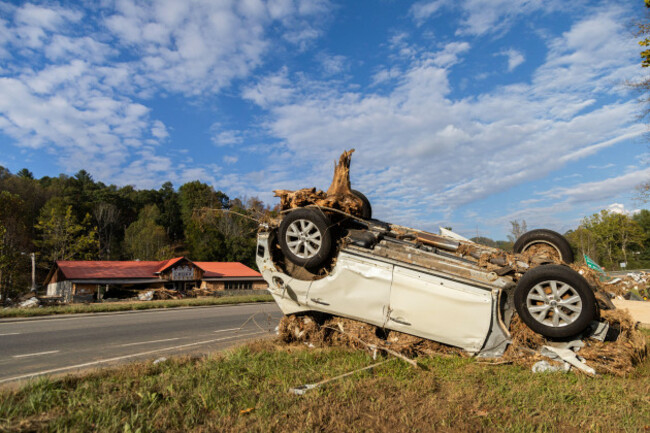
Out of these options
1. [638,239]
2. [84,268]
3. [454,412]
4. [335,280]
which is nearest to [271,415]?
[454,412]

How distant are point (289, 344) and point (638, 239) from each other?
2413 inches

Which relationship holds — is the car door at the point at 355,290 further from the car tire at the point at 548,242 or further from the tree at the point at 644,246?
the tree at the point at 644,246

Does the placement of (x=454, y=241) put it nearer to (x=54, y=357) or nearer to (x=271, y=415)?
(x=271, y=415)

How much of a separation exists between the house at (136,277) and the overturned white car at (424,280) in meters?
30.3

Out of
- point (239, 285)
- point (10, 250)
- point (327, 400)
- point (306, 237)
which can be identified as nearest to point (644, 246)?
point (239, 285)

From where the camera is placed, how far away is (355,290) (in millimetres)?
5559

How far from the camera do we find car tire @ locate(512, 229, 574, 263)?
597 cm

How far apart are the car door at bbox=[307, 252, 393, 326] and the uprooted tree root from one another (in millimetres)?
253

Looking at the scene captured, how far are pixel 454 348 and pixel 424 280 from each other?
1.10 m

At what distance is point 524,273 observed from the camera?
5062 mm

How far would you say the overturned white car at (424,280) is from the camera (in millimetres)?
4766

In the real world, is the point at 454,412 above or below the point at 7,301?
above

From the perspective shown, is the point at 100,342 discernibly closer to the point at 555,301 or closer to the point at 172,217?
the point at 555,301

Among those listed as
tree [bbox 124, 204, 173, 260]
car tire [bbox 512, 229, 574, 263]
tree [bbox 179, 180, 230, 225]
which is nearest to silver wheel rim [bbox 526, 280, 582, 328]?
car tire [bbox 512, 229, 574, 263]
